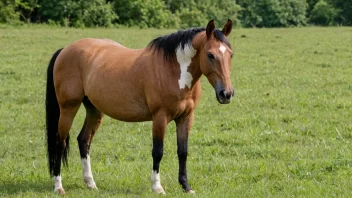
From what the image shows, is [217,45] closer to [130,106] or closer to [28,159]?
[130,106]

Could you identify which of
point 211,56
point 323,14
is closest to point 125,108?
point 211,56

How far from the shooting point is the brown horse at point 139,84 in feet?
20.4

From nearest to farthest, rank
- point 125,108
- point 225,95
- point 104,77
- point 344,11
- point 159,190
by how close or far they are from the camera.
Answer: point 225,95
point 159,190
point 125,108
point 104,77
point 344,11

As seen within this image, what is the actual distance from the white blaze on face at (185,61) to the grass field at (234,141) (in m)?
1.17

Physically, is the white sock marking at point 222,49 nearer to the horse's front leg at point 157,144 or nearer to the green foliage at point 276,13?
the horse's front leg at point 157,144

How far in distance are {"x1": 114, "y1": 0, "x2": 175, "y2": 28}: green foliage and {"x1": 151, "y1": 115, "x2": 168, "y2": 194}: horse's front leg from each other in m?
33.0

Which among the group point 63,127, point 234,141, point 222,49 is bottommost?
point 234,141

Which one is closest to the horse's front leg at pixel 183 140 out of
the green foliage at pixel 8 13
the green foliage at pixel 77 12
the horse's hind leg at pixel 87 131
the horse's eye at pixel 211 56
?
the horse's eye at pixel 211 56

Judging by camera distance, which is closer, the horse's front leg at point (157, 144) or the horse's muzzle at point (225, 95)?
the horse's muzzle at point (225, 95)

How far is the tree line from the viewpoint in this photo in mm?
36688

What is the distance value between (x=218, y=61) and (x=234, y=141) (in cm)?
358

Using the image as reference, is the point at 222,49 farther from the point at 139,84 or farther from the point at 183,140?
the point at 183,140

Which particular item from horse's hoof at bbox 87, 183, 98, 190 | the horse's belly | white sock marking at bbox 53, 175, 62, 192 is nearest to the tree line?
white sock marking at bbox 53, 175, 62, 192

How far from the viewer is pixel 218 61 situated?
6051 millimetres
